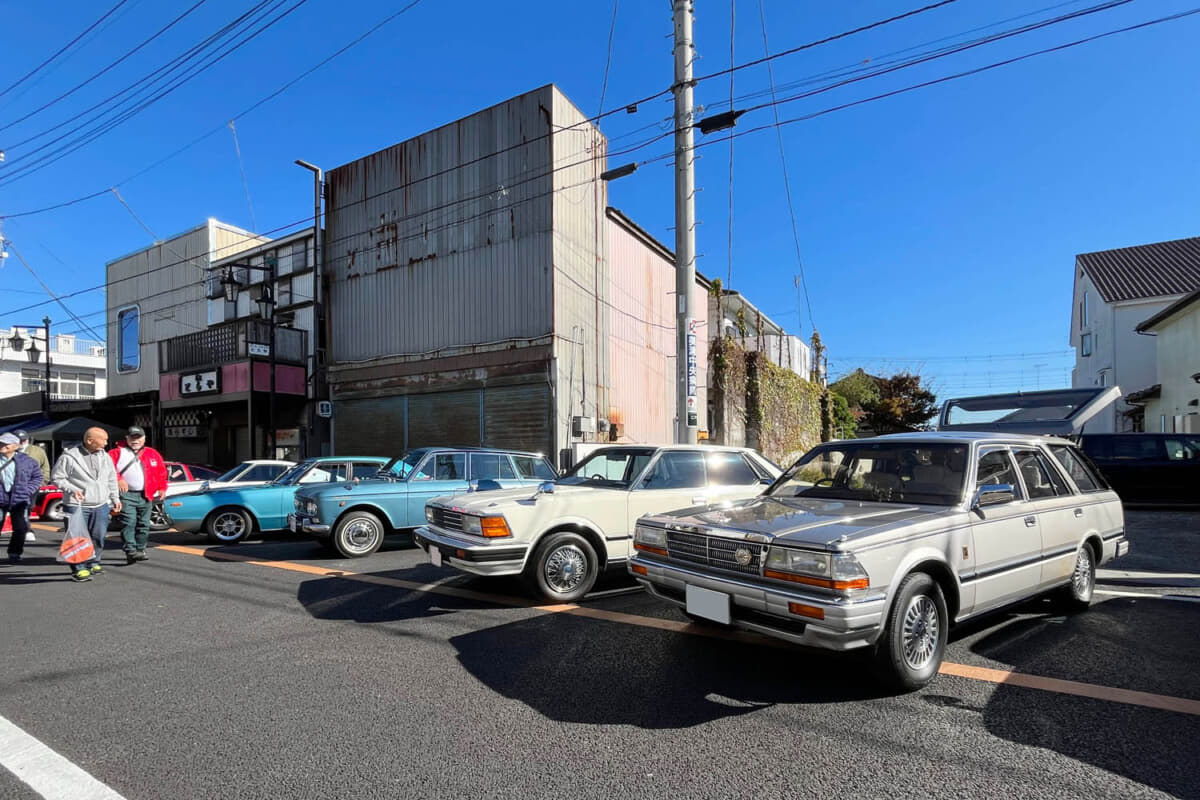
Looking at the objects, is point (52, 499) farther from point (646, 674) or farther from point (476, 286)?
point (646, 674)

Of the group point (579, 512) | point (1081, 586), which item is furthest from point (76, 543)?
point (1081, 586)

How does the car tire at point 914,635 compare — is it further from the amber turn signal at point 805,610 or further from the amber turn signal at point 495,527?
the amber turn signal at point 495,527

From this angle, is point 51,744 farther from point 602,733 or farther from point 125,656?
point 602,733

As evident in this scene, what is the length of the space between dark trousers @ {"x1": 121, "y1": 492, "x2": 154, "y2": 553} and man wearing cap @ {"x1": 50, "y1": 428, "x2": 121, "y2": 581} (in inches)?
23.1

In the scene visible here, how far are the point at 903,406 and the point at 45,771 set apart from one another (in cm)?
3936

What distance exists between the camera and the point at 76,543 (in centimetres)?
688

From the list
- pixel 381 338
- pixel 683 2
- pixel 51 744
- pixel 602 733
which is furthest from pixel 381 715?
pixel 381 338

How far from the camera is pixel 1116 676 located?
3.94 meters

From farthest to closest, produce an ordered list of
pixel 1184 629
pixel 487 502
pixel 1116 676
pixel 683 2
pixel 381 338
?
pixel 381 338 → pixel 683 2 → pixel 487 502 → pixel 1184 629 → pixel 1116 676

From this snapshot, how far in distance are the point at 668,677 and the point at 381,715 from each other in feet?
5.64

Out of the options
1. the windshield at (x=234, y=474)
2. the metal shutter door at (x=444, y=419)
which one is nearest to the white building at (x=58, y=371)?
the metal shutter door at (x=444, y=419)

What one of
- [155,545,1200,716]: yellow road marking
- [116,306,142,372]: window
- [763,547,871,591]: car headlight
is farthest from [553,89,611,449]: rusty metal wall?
[116,306,142,372]: window

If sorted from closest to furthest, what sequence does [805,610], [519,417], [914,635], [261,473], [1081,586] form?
[805,610] → [914,635] → [1081,586] → [261,473] → [519,417]

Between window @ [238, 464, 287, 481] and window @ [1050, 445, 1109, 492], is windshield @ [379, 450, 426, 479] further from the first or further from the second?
window @ [1050, 445, 1109, 492]
